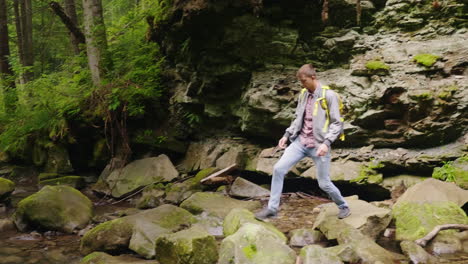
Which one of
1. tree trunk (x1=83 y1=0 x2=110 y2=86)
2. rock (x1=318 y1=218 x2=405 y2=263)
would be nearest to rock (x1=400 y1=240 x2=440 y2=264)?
rock (x1=318 y1=218 x2=405 y2=263)

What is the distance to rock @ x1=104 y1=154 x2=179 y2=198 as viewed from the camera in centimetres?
982

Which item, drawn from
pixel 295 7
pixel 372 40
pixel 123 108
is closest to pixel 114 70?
pixel 123 108

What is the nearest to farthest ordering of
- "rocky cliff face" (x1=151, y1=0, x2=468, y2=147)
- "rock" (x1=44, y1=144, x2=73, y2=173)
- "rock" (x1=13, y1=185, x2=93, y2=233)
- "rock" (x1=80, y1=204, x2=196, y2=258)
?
"rock" (x1=80, y1=204, x2=196, y2=258), "rock" (x1=13, y1=185, x2=93, y2=233), "rocky cliff face" (x1=151, y1=0, x2=468, y2=147), "rock" (x1=44, y1=144, x2=73, y2=173)

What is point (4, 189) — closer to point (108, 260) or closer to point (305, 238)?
point (108, 260)

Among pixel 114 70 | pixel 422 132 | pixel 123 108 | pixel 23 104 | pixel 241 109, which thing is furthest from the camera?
pixel 23 104

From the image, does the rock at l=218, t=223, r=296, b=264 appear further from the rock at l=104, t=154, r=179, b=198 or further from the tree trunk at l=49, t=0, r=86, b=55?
the tree trunk at l=49, t=0, r=86, b=55

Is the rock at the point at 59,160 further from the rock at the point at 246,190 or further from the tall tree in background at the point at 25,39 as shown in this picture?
the rock at the point at 246,190

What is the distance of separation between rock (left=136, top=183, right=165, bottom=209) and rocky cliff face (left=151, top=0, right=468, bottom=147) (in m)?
2.39

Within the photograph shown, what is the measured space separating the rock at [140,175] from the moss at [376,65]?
546 cm

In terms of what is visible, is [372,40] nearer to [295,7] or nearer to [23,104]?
[295,7]

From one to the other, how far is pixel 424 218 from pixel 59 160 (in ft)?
35.4

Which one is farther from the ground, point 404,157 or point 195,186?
point 404,157

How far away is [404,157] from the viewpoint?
281 inches

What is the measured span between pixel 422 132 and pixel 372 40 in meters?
2.29
